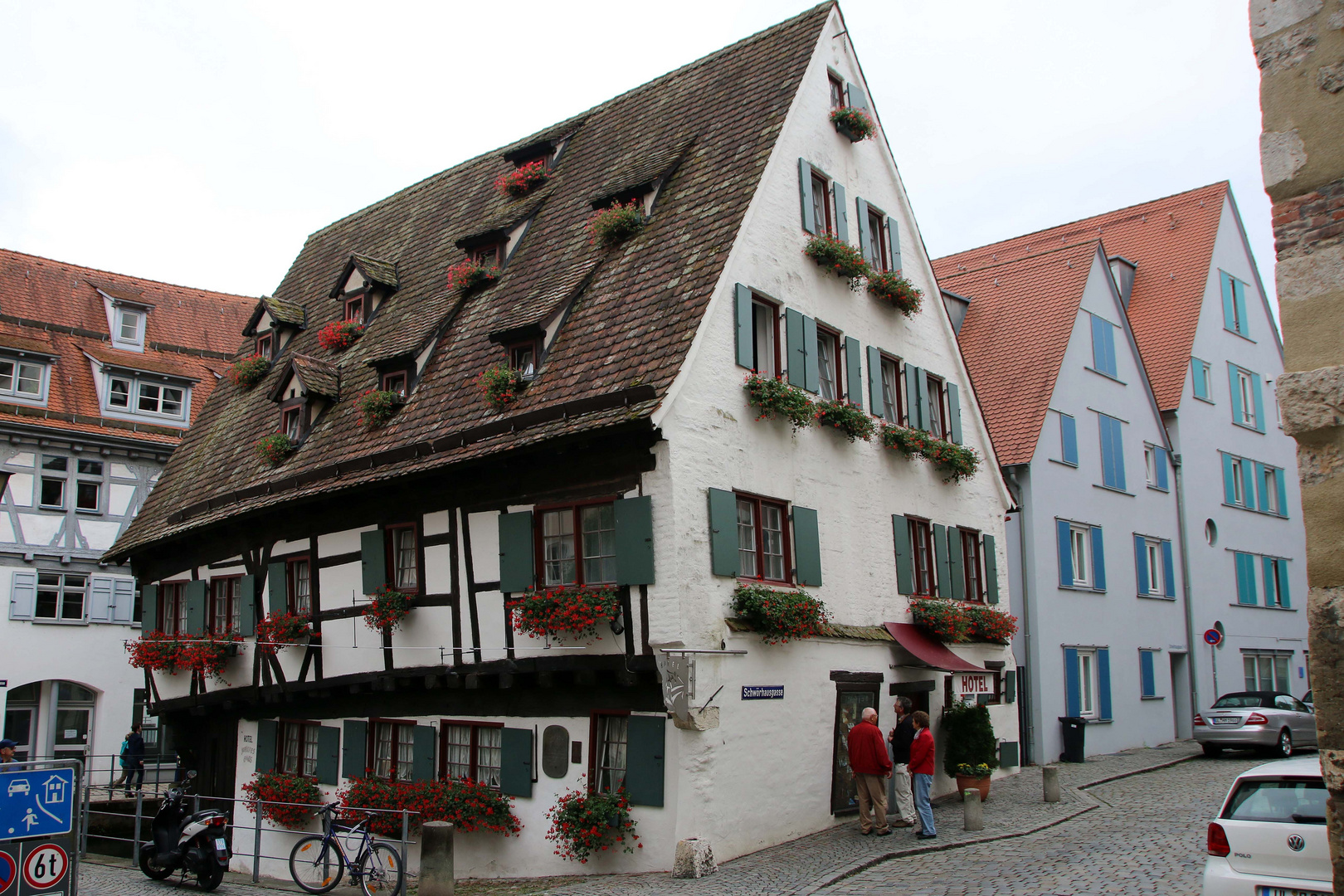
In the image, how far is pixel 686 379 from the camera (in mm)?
13516

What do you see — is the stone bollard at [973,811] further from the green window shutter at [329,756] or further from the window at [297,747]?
the window at [297,747]

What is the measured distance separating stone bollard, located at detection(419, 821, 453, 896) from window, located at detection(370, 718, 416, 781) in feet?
13.9

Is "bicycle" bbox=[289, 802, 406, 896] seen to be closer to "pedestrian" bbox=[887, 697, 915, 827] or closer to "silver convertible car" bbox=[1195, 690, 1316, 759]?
"pedestrian" bbox=[887, 697, 915, 827]

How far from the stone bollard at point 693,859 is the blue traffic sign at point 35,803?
5958 mm

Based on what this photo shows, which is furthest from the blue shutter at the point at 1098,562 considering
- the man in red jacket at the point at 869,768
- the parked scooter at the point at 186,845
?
the parked scooter at the point at 186,845

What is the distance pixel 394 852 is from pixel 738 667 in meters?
4.32

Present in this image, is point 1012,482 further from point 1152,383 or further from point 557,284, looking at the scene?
point 557,284

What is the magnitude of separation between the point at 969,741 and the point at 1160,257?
2046 cm

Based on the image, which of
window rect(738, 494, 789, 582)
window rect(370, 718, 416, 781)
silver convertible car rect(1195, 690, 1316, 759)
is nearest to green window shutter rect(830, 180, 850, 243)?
window rect(738, 494, 789, 582)

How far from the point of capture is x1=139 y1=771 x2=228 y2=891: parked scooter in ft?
45.2

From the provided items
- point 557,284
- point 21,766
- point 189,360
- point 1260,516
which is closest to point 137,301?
point 189,360

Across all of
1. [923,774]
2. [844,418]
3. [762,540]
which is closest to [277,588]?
[762,540]

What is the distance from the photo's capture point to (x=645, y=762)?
12984 millimetres

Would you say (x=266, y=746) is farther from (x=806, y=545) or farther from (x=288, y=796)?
(x=806, y=545)
